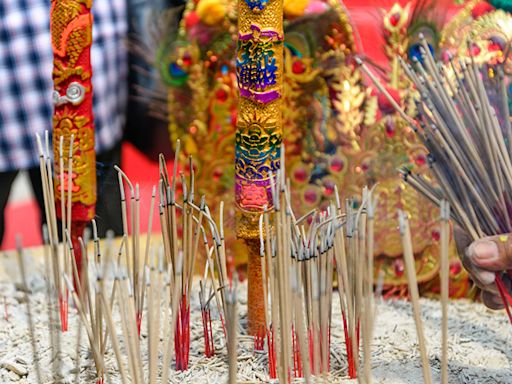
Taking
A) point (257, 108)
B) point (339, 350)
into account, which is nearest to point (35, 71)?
point (257, 108)

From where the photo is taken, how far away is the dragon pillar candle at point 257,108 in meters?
1.18

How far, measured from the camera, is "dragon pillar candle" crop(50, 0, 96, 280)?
132cm

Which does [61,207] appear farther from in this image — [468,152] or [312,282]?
[468,152]

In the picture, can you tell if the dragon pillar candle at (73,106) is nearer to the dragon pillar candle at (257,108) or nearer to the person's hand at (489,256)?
the dragon pillar candle at (257,108)

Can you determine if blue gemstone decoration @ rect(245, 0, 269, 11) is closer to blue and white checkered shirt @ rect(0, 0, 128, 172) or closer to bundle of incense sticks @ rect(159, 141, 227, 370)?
bundle of incense sticks @ rect(159, 141, 227, 370)

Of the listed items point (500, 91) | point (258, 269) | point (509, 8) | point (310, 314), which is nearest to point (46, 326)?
point (258, 269)

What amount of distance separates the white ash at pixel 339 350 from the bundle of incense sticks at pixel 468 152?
0.23m

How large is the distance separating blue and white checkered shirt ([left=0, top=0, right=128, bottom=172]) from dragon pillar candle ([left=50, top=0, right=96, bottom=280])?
0.51 metres

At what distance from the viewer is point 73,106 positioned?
1.35m

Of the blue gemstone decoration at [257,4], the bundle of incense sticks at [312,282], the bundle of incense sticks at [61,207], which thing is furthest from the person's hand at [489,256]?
the bundle of incense sticks at [61,207]

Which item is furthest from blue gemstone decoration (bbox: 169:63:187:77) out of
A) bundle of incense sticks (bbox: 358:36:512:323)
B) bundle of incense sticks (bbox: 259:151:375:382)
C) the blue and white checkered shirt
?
bundle of incense sticks (bbox: 358:36:512:323)

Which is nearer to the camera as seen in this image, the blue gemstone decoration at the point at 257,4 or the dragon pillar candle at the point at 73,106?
the blue gemstone decoration at the point at 257,4

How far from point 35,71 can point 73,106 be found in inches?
22.5

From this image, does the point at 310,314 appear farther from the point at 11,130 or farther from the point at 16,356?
the point at 11,130
